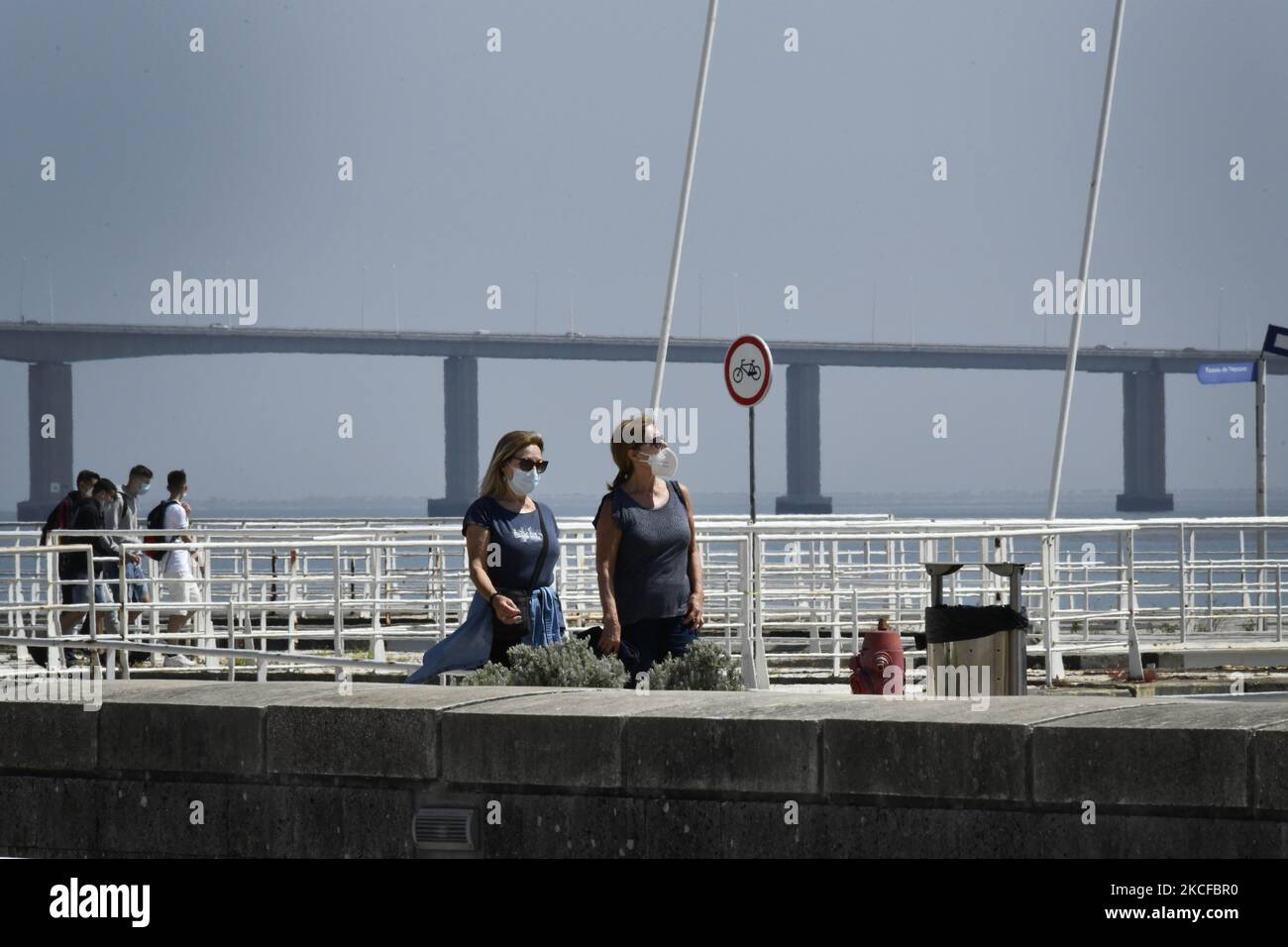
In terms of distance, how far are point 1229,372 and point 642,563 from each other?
1232cm

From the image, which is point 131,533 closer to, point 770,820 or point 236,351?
point 770,820

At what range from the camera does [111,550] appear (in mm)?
16844

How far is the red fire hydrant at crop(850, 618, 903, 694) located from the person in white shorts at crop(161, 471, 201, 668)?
5.37 meters

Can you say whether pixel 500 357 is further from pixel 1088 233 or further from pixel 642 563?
pixel 642 563

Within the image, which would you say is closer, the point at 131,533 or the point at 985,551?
the point at 985,551

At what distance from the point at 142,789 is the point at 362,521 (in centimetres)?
1517

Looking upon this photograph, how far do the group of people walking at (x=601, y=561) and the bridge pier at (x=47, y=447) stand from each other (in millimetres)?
60653

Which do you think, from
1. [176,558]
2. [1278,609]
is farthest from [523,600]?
[176,558]

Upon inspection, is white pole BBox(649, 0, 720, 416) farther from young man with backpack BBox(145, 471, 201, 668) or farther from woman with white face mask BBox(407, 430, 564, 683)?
woman with white face mask BBox(407, 430, 564, 683)

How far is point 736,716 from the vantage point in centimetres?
585

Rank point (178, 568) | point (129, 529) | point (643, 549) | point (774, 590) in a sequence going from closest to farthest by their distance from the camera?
1. point (643, 549)
2. point (774, 590)
3. point (178, 568)
4. point (129, 529)

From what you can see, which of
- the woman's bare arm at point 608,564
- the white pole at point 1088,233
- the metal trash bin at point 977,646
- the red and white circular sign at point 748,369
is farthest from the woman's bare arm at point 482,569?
the white pole at point 1088,233
